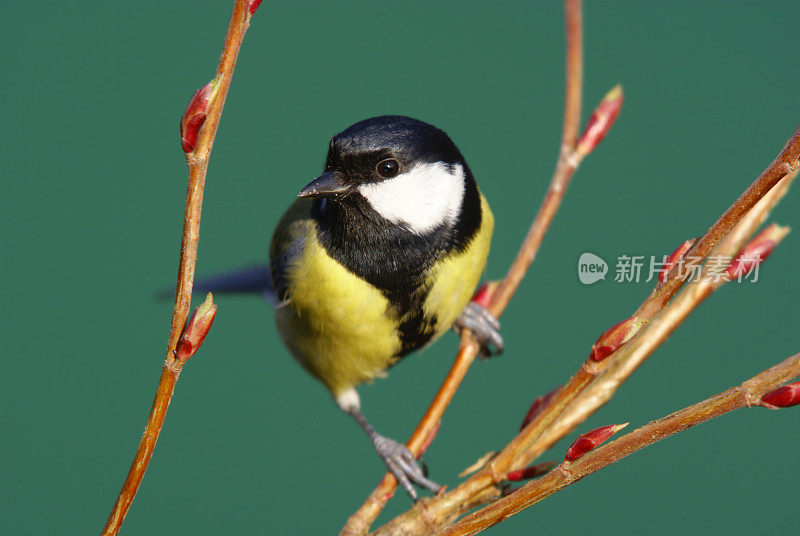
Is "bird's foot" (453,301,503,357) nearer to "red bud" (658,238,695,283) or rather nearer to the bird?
the bird

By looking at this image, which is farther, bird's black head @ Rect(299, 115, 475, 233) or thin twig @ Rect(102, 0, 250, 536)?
bird's black head @ Rect(299, 115, 475, 233)

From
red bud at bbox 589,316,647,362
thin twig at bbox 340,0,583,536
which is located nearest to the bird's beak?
thin twig at bbox 340,0,583,536

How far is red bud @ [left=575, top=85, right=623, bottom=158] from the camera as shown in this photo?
62 centimetres

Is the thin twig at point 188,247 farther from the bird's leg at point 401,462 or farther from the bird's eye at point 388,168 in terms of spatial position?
the bird's leg at point 401,462

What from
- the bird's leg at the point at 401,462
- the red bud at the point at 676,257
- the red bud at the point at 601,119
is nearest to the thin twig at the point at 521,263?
the red bud at the point at 601,119

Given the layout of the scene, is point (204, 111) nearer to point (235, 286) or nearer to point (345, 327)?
point (345, 327)

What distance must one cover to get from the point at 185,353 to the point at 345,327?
1.32ft

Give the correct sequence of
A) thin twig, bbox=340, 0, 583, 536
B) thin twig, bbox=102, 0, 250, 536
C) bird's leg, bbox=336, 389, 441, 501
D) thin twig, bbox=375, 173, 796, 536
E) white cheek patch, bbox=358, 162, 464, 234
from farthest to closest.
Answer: bird's leg, bbox=336, 389, 441, 501 < white cheek patch, bbox=358, 162, 464, 234 < thin twig, bbox=340, 0, 583, 536 < thin twig, bbox=375, 173, 796, 536 < thin twig, bbox=102, 0, 250, 536

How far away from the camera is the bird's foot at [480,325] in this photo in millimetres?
878

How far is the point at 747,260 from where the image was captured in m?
0.51

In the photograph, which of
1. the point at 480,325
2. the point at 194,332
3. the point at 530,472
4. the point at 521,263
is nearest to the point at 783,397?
the point at 530,472

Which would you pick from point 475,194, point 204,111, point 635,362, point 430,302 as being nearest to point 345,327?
point 430,302

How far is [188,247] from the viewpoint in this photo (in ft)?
1.14

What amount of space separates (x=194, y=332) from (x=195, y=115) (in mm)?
113
